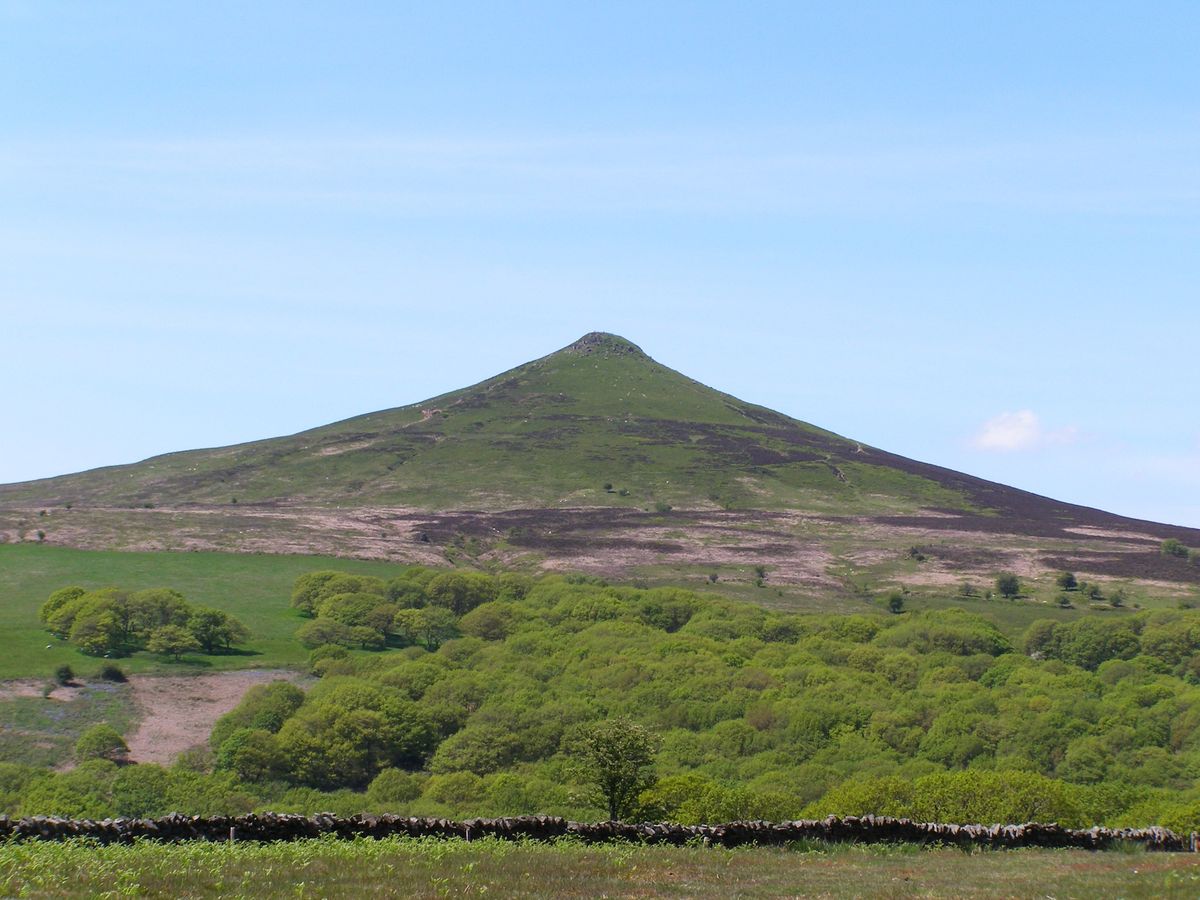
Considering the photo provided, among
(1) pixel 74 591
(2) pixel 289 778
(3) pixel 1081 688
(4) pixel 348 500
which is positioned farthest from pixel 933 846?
(4) pixel 348 500

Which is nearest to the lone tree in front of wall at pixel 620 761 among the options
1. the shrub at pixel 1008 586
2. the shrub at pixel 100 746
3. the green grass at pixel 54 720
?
the shrub at pixel 100 746

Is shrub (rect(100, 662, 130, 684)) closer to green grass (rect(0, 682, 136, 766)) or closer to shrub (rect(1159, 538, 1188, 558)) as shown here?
green grass (rect(0, 682, 136, 766))

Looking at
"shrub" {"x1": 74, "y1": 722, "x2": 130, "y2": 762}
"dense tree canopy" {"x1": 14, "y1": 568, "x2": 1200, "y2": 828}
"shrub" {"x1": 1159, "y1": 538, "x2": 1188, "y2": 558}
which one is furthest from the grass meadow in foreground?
"shrub" {"x1": 1159, "y1": 538, "x2": 1188, "y2": 558}

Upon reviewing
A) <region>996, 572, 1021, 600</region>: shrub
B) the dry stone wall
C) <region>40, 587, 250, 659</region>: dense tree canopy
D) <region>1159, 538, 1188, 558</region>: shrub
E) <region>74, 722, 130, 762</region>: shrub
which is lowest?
<region>74, 722, 130, 762</region>: shrub

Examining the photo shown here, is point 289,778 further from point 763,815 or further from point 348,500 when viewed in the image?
point 348,500

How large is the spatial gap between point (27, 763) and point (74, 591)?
A: 3944 cm

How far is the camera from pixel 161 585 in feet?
424

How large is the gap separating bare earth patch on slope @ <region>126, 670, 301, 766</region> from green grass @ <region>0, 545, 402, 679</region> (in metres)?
3.07

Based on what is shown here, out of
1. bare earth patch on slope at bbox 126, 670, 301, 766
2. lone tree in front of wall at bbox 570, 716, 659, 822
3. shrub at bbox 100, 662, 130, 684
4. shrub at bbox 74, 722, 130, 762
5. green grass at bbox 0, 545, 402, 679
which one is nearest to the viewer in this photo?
lone tree in front of wall at bbox 570, 716, 659, 822

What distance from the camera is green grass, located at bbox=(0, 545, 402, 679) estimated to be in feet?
340

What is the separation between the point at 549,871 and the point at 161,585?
116 metres

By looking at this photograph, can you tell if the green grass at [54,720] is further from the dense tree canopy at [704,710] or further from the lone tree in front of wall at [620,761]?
the lone tree in front of wall at [620,761]

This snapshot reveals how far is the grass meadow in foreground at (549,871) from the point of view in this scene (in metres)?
19.8

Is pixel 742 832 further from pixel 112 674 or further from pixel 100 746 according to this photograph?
pixel 112 674
